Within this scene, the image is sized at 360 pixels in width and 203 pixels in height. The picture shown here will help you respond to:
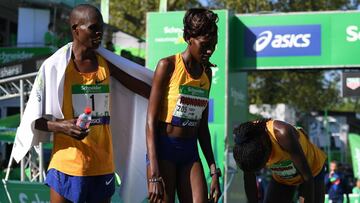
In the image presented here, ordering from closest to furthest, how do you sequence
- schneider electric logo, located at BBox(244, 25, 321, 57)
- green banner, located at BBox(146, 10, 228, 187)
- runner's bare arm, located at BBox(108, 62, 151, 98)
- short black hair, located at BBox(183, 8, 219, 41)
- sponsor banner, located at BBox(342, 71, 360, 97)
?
short black hair, located at BBox(183, 8, 219, 41)
runner's bare arm, located at BBox(108, 62, 151, 98)
sponsor banner, located at BBox(342, 71, 360, 97)
schneider electric logo, located at BBox(244, 25, 321, 57)
green banner, located at BBox(146, 10, 228, 187)

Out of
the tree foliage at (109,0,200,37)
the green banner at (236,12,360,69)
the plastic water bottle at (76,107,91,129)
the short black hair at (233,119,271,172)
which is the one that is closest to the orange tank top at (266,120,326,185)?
the short black hair at (233,119,271,172)

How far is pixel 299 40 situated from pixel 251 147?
30.8ft

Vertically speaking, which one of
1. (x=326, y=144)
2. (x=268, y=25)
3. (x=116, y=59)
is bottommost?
(x=326, y=144)

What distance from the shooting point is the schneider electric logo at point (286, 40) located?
46.0ft

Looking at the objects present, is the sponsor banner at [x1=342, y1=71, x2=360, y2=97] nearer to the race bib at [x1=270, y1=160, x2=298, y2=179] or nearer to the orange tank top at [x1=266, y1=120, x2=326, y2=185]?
the orange tank top at [x1=266, y1=120, x2=326, y2=185]

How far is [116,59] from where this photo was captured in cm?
515

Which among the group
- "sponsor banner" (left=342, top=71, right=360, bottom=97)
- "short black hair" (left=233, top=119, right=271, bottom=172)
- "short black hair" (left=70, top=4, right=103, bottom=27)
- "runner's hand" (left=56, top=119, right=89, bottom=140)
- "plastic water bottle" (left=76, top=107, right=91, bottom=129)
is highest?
"short black hair" (left=70, top=4, right=103, bottom=27)

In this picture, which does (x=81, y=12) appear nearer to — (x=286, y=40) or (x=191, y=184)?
(x=191, y=184)

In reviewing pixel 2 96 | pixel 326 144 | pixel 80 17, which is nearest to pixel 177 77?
pixel 80 17

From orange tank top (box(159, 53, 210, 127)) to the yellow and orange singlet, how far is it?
1.48ft

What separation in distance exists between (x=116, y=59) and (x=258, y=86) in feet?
85.6

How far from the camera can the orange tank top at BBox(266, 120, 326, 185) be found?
522cm

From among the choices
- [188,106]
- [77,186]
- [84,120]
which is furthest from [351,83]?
[84,120]

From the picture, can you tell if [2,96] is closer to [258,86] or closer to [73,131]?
[73,131]
